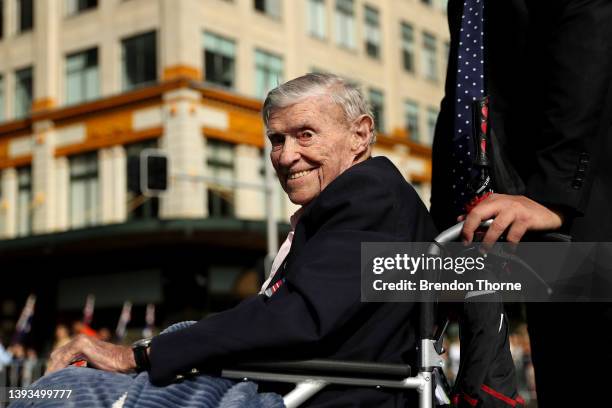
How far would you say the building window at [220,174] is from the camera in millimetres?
28125

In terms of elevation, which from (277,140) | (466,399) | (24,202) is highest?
(24,202)

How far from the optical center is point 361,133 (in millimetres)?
3115

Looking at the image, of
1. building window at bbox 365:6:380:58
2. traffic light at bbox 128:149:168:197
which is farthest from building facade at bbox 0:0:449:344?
traffic light at bbox 128:149:168:197

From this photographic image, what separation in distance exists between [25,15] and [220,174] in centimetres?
971

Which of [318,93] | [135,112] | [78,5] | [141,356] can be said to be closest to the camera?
[141,356]

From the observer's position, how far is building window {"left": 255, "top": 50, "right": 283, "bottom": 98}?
98.3 ft

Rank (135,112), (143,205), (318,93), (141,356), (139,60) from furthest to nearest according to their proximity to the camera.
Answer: (139,60) → (135,112) → (143,205) → (318,93) → (141,356)

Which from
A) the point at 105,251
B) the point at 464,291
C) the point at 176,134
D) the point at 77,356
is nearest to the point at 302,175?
the point at 464,291

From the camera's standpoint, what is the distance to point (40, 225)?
1175 inches

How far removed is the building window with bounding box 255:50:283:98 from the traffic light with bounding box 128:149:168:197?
33.8ft

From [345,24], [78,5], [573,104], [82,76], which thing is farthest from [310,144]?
[345,24]

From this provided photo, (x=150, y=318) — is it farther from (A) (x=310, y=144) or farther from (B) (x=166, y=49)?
(A) (x=310, y=144)

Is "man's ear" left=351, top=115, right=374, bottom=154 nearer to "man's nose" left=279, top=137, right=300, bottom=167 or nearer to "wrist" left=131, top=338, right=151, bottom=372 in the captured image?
"man's nose" left=279, top=137, right=300, bottom=167

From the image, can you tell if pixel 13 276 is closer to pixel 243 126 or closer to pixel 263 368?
pixel 243 126
